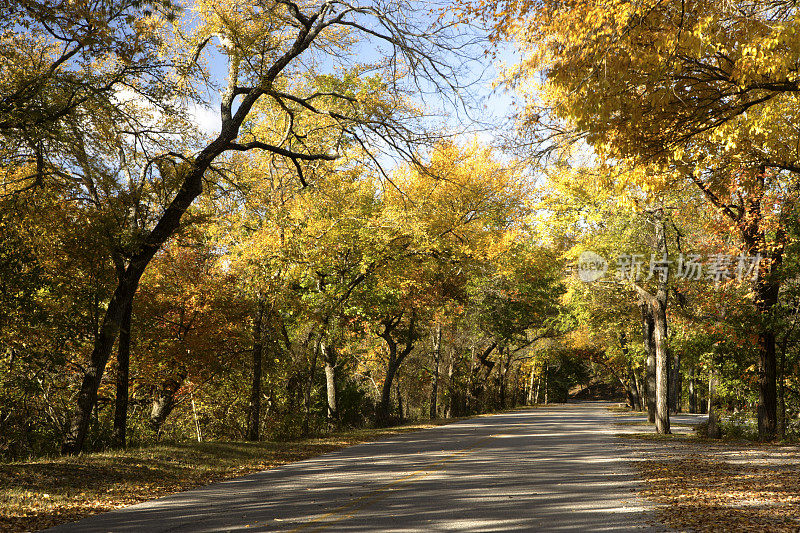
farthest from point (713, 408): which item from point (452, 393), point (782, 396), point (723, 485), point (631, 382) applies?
point (631, 382)

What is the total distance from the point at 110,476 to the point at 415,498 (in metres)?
5.56

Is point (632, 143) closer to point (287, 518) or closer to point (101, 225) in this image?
point (287, 518)

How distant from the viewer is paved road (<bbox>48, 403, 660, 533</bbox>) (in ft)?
23.0

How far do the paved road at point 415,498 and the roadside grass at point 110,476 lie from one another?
58 centimetres

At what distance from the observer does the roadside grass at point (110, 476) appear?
7.95 metres

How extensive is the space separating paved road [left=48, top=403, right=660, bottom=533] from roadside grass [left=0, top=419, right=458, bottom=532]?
23.0 inches

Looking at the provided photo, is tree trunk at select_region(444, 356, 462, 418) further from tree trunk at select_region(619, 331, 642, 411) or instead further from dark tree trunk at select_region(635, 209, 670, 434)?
dark tree trunk at select_region(635, 209, 670, 434)

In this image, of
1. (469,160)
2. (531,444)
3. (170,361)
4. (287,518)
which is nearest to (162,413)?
(170,361)

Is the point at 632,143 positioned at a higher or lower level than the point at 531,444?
higher

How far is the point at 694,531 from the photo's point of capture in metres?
6.76

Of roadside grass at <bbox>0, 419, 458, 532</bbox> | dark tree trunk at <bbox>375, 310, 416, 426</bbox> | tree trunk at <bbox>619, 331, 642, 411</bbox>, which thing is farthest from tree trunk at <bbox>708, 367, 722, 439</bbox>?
tree trunk at <bbox>619, 331, 642, 411</bbox>

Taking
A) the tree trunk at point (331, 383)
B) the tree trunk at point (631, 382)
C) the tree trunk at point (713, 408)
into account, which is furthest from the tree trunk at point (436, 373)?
the tree trunk at point (713, 408)

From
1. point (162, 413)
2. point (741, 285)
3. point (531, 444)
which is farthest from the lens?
point (162, 413)

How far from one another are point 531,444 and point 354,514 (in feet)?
33.4
